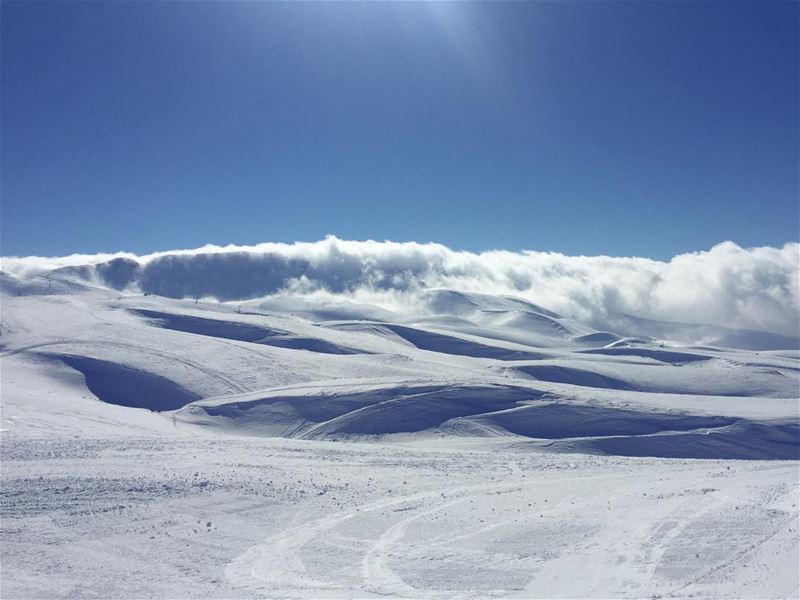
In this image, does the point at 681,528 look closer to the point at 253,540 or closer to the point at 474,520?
the point at 474,520

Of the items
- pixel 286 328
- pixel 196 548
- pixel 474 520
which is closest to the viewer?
pixel 196 548

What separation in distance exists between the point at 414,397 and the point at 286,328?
45053 millimetres

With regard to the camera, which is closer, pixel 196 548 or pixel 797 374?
pixel 196 548

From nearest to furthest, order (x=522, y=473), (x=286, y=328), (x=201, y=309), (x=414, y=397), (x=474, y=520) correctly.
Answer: (x=474, y=520)
(x=522, y=473)
(x=414, y=397)
(x=286, y=328)
(x=201, y=309)

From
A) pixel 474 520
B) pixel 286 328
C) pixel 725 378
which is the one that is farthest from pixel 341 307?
pixel 474 520

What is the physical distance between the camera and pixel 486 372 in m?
71.1

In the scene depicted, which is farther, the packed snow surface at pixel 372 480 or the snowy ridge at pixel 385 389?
the snowy ridge at pixel 385 389

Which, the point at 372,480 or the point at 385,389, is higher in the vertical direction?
the point at 385,389

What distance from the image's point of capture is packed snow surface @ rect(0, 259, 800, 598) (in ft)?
51.7

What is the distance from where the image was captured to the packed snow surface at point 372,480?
15.8m

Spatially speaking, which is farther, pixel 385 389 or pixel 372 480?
pixel 385 389

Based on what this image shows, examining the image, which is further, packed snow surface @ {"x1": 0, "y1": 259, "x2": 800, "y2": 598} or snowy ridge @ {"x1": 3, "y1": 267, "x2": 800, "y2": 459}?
snowy ridge @ {"x1": 3, "y1": 267, "x2": 800, "y2": 459}

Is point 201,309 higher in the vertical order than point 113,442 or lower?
higher

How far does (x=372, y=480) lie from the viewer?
26.8 meters
